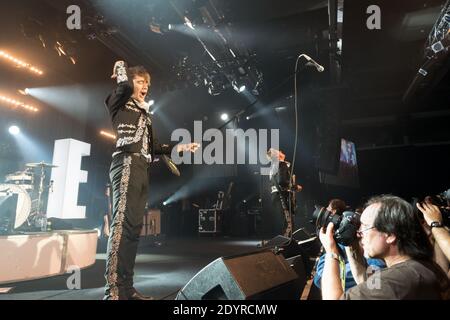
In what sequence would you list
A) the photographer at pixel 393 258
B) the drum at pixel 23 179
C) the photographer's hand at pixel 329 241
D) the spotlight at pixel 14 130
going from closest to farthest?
the photographer at pixel 393 258
the photographer's hand at pixel 329 241
the drum at pixel 23 179
the spotlight at pixel 14 130

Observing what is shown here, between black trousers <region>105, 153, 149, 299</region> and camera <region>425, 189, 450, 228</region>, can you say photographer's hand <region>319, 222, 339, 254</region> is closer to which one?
camera <region>425, 189, 450, 228</region>

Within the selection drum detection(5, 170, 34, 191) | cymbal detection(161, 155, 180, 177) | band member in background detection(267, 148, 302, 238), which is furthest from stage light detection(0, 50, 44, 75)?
cymbal detection(161, 155, 180, 177)

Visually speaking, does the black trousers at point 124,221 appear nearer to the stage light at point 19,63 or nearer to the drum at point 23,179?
the drum at point 23,179

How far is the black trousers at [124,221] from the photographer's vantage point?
1934 mm

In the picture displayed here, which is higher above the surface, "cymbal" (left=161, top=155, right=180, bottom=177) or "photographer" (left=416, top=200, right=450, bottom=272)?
"cymbal" (left=161, top=155, right=180, bottom=177)

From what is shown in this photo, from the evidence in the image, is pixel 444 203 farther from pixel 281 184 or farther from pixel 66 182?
pixel 66 182

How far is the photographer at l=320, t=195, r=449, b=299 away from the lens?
105 cm

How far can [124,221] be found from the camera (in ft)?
6.61

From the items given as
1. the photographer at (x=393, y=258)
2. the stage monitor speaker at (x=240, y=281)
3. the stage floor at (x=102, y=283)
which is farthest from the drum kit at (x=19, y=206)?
the photographer at (x=393, y=258)

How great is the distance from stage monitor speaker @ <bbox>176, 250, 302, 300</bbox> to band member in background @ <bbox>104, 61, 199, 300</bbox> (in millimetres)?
608

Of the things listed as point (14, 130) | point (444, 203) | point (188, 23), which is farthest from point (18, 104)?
point (444, 203)

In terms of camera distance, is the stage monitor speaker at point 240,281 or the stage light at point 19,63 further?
the stage light at point 19,63

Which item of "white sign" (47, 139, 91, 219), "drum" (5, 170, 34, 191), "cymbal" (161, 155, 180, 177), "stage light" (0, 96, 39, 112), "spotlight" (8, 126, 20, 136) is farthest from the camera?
"spotlight" (8, 126, 20, 136)
